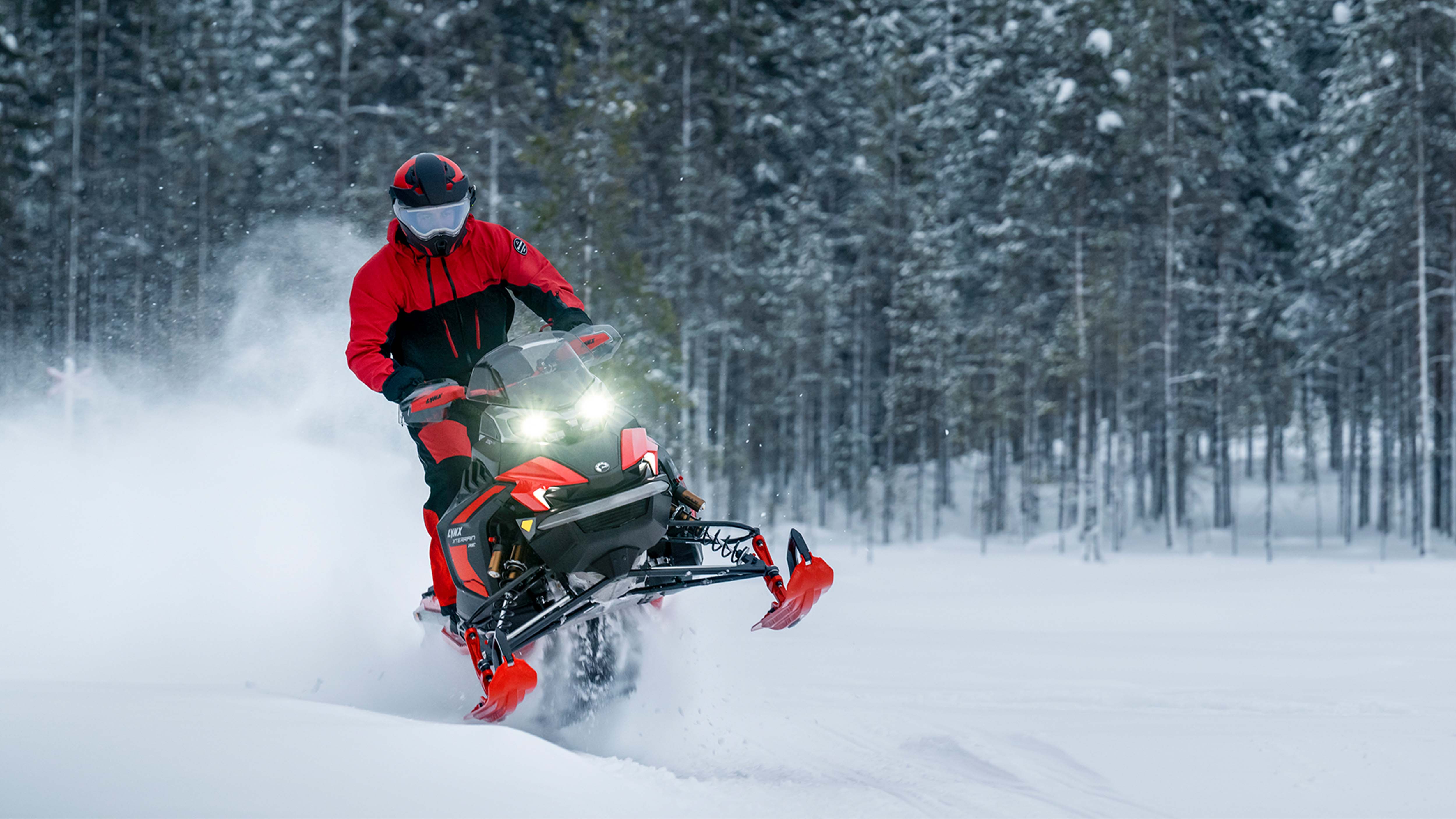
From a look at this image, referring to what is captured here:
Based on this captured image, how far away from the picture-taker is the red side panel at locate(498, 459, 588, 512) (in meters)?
4.21

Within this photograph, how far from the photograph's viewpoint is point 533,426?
172 inches

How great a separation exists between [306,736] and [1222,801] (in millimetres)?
3403

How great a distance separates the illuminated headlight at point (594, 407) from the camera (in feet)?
14.5

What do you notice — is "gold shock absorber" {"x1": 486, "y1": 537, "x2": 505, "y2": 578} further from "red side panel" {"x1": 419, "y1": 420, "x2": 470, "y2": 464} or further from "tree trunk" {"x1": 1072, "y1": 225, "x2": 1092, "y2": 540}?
"tree trunk" {"x1": 1072, "y1": 225, "x2": 1092, "y2": 540}

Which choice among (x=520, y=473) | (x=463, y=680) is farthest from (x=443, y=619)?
(x=520, y=473)

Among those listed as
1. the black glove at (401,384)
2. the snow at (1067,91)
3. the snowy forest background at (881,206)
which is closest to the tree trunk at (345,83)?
the snowy forest background at (881,206)

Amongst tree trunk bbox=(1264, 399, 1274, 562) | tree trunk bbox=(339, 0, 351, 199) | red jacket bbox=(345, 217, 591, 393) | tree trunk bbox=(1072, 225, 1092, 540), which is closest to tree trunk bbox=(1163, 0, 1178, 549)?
tree trunk bbox=(1072, 225, 1092, 540)

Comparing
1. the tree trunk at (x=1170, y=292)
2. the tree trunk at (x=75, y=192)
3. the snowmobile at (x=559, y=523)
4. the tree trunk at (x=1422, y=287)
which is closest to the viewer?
the snowmobile at (x=559, y=523)

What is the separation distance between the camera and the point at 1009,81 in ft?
91.6

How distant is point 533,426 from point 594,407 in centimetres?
27

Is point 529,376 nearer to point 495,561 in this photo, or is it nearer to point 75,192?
point 495,561

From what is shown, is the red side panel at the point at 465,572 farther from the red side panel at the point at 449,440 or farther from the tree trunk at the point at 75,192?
the tree trunk at the point at 75,192

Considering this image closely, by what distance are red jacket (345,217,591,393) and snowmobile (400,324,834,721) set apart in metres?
0.38

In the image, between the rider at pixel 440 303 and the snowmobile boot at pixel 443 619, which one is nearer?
the rider at pixel 440 303
